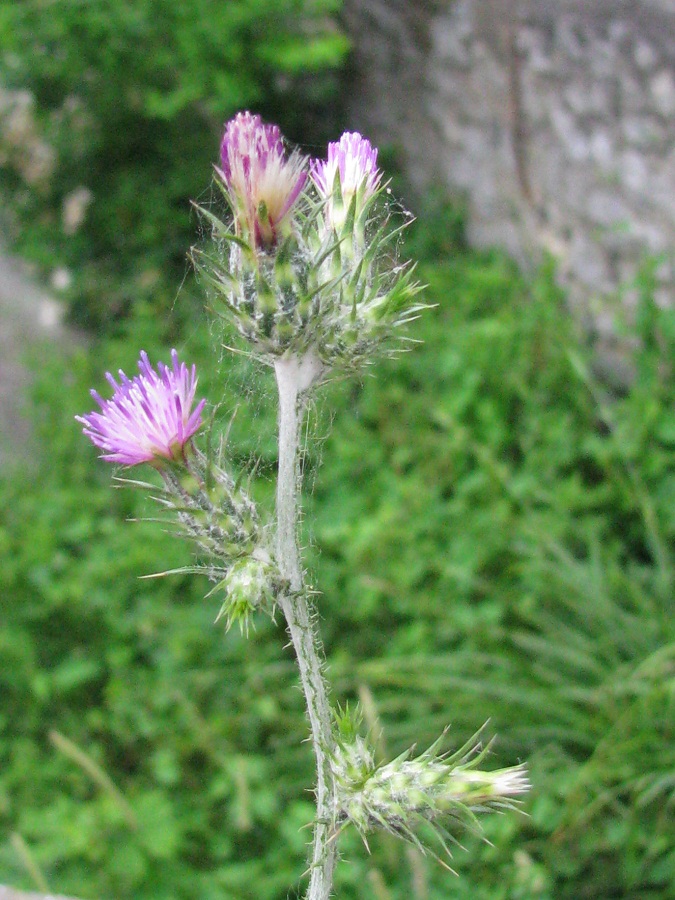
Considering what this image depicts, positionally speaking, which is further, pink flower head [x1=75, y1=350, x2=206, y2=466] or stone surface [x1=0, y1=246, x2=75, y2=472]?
stone surface [x1=0, y1=246, x2=75, y2=472]

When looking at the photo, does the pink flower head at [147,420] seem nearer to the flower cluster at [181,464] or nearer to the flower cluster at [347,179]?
the flower cluster at [181,464]

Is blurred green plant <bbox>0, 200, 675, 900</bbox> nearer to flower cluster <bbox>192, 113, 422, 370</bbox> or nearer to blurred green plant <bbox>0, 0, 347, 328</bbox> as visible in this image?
flower cluster <bbox>192, 113, 422, 370</bbox>

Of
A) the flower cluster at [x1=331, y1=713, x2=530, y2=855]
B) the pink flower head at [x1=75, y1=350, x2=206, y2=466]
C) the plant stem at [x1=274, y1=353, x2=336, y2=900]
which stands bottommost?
the flower cluster at [x1=331, y1=713, x2=530, y2=855]

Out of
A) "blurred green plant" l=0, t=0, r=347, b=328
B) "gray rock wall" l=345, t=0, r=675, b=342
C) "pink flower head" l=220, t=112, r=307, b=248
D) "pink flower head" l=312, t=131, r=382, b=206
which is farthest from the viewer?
"blurred green plant" l=0, t=0, r=347, b=328

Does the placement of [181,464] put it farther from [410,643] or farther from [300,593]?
[410,643]

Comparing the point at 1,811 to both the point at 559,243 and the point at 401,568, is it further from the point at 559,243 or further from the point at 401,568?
the point at 559,243

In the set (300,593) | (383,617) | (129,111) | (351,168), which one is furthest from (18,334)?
(300,593)

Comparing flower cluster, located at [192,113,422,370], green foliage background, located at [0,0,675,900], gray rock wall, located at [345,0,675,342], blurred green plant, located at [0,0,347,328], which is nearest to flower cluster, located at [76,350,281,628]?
flower cluster, located at [192,113,422,370]

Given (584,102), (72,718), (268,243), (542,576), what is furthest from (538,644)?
(584,102)
